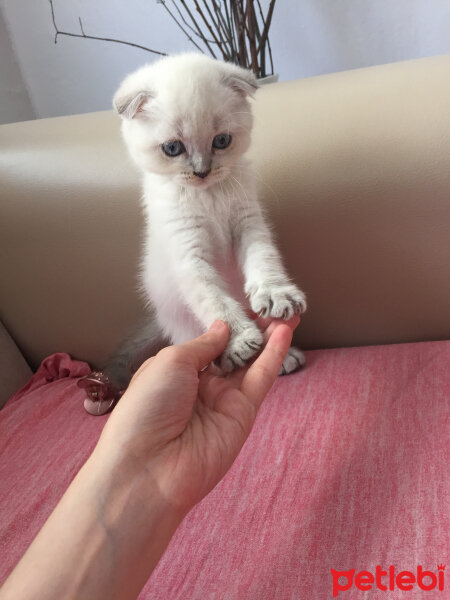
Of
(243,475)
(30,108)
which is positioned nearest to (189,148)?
(243,475)

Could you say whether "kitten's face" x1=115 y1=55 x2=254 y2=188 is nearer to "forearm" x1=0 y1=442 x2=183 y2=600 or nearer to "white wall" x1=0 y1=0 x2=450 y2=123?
"forearm" x1=0 y1=442 x2=183 y2=600

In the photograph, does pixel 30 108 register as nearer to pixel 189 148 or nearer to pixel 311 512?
pixel 189 148

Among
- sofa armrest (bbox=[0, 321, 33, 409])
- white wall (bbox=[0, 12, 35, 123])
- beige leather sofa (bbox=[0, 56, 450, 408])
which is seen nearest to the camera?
beige leather sofa (bbox=[0, 56, 450, 408])

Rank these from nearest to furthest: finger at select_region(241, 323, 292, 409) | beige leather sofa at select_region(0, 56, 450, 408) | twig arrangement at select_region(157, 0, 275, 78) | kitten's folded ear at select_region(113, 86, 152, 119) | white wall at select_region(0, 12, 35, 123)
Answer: finger at select_region(241, 323, 292, 409) → kitten's folded ear at select_region(113, 86, 152, 119) → beige leather sofa at select_region(0, 56, 450, 408) → twig arrangement at select_region(157, 0, 275, 78) → white wall at select_region(0, 12, 35, 123)

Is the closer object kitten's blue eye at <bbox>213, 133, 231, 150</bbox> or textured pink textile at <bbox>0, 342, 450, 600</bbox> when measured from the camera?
textured pink textile at <bbox>0, 342, 450, 600</bbox>

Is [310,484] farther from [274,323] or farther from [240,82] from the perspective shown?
[240,82]

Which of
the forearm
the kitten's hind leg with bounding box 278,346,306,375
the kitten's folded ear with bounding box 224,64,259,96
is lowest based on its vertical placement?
the kitten's hind leg with bounding box 278,346,306,375

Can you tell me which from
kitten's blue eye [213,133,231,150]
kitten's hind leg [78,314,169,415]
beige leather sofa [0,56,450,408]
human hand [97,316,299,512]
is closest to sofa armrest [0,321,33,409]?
beige leather sofa [0,56,450,408]
